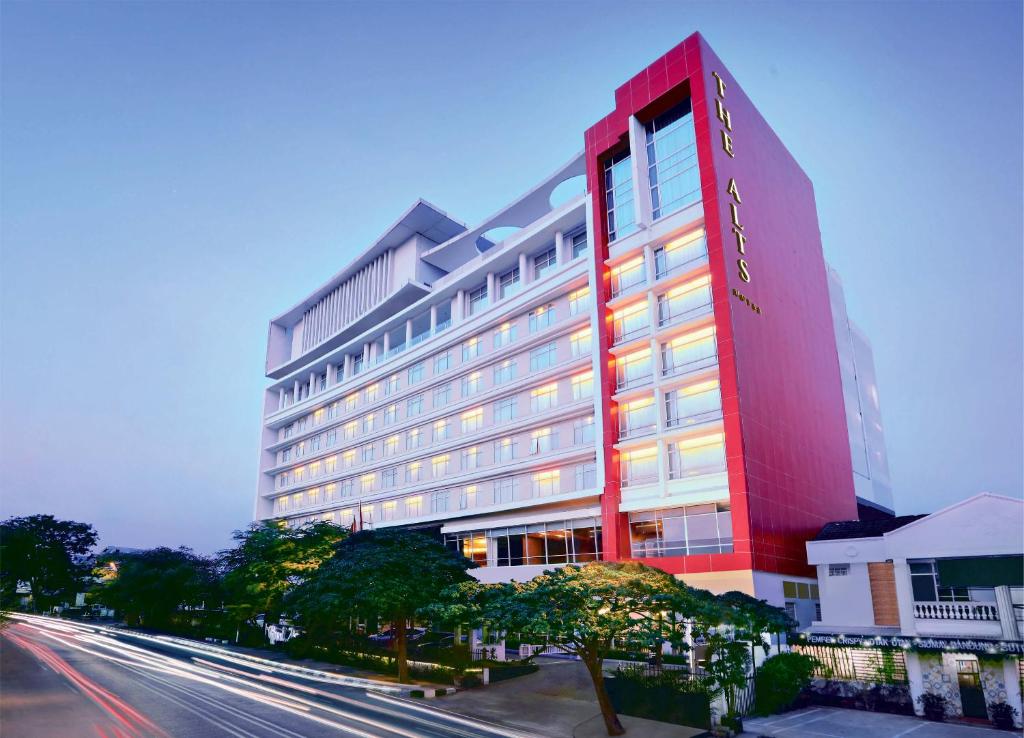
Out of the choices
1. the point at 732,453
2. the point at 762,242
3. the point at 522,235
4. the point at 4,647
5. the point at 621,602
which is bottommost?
the point at 4,647

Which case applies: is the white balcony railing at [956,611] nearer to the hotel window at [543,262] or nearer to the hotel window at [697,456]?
the hotel window at [697,456]

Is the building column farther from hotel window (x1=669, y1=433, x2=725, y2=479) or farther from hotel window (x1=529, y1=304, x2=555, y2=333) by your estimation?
hotel window (x1=529, y1=304, x2=555, y2=333)

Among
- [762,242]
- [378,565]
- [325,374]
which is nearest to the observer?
[378,565]

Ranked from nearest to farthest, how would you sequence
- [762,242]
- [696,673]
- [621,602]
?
1. [621,602]
2. [696,673]
3. [762,242]

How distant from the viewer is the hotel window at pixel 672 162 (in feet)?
139

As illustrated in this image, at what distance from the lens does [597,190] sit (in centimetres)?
4684

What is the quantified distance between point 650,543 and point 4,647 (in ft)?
148

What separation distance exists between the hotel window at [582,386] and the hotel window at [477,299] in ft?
47.1

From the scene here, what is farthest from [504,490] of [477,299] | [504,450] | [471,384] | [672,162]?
[672,162]

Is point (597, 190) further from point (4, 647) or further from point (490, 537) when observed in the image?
point (4, 647)

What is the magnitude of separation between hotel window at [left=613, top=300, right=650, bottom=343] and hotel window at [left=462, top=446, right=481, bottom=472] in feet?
54.5

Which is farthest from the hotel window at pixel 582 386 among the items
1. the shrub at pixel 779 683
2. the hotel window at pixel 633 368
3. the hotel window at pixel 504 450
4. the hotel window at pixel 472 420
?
the shrub at pixel 779 683

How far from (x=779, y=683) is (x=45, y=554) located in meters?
107

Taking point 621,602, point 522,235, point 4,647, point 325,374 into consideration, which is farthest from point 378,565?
point 325,374
